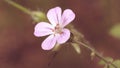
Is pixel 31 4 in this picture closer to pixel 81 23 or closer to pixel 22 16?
pixel 22 16

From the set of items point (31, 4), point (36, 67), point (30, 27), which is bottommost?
point (36, 67)

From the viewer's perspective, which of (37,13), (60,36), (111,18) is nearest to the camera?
(60,36)

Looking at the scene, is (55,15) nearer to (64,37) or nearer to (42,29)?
(42,29)

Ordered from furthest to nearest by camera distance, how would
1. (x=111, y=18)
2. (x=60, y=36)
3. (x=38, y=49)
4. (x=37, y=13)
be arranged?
(x=38, y=49)
(x=111, y=18)
(x=37, y=13)
(x=60, y=36)

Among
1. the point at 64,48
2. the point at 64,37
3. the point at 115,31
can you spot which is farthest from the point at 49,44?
the point at 64,48

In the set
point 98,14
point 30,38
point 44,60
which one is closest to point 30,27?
point 30,38

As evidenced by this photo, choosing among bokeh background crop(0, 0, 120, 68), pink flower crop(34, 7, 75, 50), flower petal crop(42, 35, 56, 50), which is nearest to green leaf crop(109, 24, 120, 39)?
bokeh background crop(0, 0, 120, 68)

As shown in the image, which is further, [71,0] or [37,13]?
[71,0]

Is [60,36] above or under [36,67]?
above
